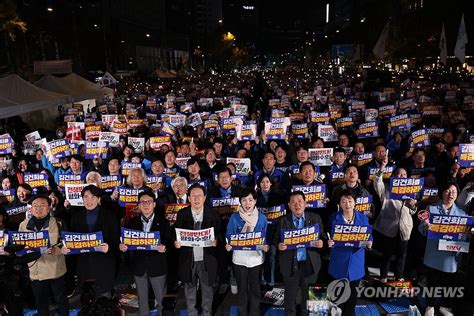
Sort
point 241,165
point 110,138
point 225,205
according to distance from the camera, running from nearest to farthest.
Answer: point 225,205, point 241,165, point 110,138

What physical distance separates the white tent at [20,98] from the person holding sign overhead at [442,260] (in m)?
13.3

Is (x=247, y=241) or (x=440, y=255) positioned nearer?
(x=247, y=241)

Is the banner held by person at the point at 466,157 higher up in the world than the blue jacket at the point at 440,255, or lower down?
higher up

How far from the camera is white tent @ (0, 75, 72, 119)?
15.5 metres

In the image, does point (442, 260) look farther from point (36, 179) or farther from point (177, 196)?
point (36, 179)

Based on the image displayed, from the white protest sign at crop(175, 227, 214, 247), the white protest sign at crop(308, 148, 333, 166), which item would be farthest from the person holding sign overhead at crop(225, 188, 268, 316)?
the white protest sign at crop(308, 148, 333, 166)

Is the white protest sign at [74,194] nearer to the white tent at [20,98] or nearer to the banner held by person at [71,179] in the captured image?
the banner held by person at [71,179]

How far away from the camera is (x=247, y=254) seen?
5.96 m

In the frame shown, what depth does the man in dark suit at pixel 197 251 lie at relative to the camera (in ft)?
19.4

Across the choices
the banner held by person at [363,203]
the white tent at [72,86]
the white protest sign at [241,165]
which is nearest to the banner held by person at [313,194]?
the banner held by person at [363,203]

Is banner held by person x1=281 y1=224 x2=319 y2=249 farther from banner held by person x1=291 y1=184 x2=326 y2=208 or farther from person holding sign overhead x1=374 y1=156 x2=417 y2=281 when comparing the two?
person holding sign overhead x1=374 y1=156 x2=417 y2=281

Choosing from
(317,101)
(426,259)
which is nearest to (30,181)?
(426,259)

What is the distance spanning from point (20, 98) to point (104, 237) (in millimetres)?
12630

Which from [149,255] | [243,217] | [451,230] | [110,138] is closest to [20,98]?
[110,138]
